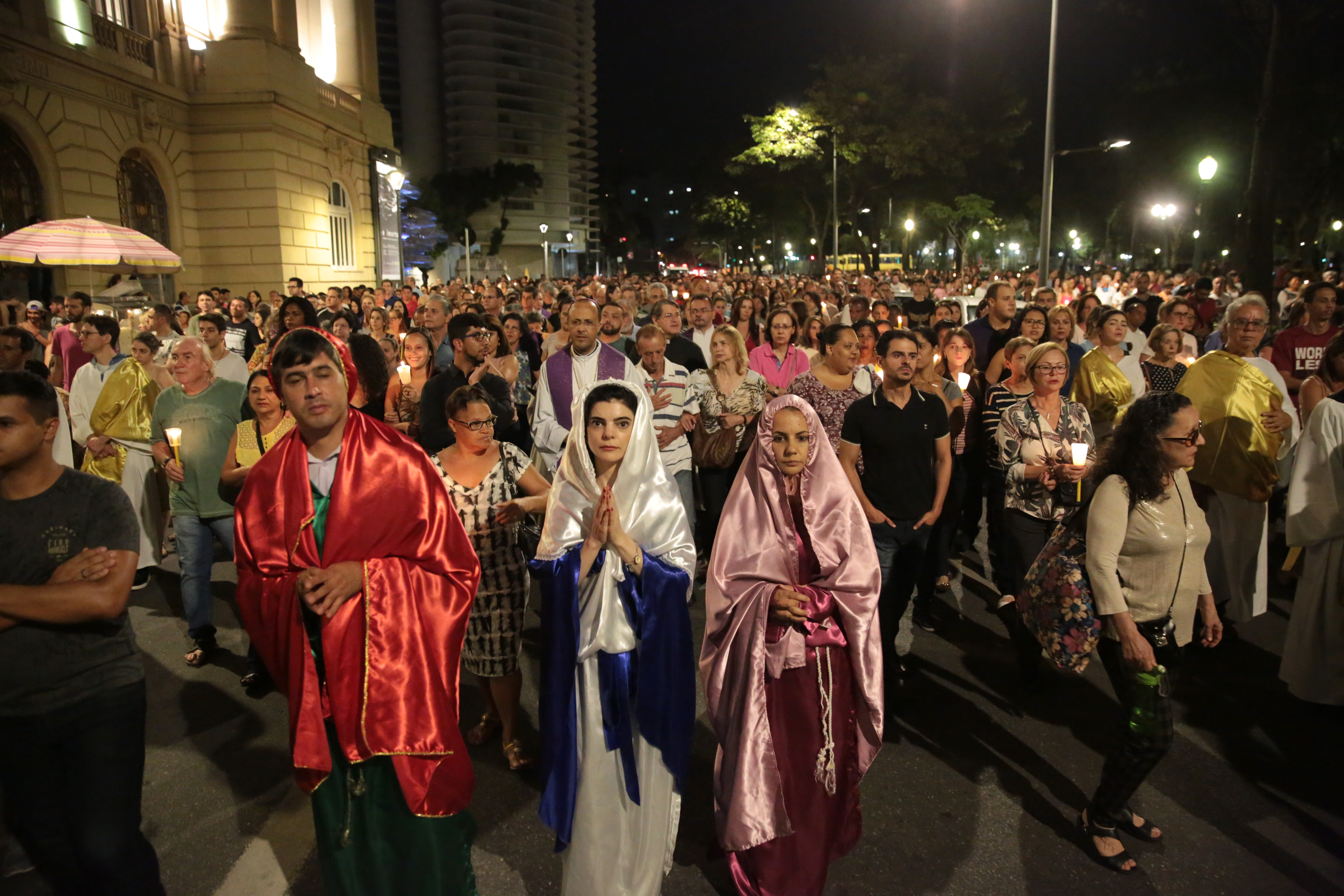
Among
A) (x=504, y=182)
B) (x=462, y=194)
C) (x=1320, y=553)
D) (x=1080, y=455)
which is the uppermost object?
(x=504, y=182)

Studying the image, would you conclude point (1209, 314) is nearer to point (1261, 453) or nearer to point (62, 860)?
point (1261, 453)

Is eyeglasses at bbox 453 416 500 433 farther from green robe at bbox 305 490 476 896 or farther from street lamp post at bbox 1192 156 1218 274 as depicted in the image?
street lamp post at bbox 1192 156 1218 274

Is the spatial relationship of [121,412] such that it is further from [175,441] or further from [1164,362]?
[1164,362]

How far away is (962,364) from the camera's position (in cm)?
743

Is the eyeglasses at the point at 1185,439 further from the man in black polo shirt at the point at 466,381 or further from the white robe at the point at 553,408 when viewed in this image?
the man in black polo shirt at the point at 466,381

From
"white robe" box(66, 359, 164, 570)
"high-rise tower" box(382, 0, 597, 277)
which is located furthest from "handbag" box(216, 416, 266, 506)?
"high-rise tower" box(382, 0, 597, 277)

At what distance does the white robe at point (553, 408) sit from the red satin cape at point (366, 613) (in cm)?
358

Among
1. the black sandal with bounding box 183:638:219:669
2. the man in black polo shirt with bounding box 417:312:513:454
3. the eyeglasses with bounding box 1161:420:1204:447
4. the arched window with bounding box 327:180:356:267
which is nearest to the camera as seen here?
the eyeglasses with bounding box 1161:420:1204:447

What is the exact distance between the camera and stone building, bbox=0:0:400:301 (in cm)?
1730

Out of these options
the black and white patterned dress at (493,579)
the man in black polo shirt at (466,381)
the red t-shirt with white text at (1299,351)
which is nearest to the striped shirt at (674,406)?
the man in black polo shirt at (466,381)

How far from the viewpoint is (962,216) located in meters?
34.2

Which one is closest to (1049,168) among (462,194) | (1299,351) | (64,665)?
(1299,351)

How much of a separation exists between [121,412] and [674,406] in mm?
4254

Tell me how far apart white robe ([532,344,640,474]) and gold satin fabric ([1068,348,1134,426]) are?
3432 mm
